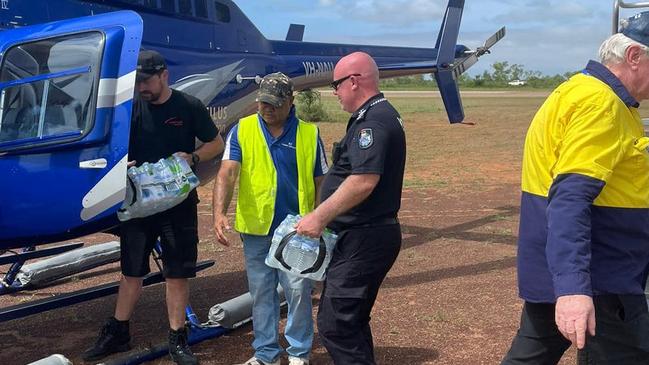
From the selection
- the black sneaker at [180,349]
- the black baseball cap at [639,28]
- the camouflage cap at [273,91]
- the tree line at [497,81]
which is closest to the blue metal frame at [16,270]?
the black sneaker at [180,349]

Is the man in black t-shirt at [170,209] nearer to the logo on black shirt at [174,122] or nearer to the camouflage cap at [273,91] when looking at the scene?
the logo on black shirt at [174,122]

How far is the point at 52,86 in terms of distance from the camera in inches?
165

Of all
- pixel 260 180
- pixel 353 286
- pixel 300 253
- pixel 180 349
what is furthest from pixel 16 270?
pixel 353 286

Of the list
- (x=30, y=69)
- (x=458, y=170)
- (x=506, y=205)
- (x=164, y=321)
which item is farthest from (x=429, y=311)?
(x=458, y=170)

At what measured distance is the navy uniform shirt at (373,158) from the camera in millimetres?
3479

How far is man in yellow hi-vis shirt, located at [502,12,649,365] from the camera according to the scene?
2377 mm

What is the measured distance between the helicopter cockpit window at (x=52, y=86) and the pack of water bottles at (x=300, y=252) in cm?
126

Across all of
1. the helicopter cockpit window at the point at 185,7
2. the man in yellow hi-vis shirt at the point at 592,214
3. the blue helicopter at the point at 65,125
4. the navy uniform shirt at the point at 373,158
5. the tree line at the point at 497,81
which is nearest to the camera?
the man in yellow hi-vis shirt at the point at 592,214

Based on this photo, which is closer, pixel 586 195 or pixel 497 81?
pixel 586 195

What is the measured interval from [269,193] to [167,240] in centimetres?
72

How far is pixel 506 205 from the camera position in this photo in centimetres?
1097

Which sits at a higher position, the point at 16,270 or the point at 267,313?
the point at 267,313

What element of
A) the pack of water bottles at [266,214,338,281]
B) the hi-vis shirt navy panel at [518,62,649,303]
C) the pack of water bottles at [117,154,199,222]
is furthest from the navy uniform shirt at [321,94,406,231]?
the pack of water bottles at [117,154,199,222]

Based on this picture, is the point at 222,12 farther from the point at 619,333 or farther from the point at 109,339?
the point at 619,333
